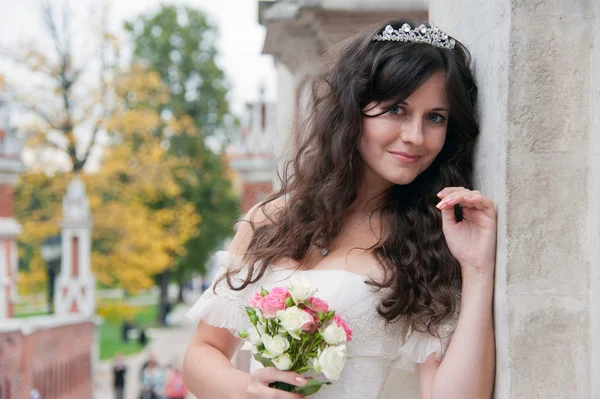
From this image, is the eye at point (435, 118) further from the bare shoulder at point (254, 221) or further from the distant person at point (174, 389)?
the distant person at point (174, 389)

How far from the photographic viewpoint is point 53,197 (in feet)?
53.3

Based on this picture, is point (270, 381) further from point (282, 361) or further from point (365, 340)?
point (365, 340)

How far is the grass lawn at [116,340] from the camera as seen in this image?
73.3 ft

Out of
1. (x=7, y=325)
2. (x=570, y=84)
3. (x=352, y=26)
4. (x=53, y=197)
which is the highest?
(x=352, y=26)

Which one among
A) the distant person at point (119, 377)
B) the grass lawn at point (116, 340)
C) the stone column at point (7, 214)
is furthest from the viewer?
the grass lawn at point (116, 340)

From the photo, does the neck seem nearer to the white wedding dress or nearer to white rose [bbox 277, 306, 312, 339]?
the white wedding dress

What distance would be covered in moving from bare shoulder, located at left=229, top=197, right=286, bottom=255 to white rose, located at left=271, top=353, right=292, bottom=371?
577mm

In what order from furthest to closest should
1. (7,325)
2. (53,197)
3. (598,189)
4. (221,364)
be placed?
(53,197)
(7,325)
(221,364)
(598,189)

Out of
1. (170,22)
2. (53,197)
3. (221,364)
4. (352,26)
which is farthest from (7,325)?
(170,22)

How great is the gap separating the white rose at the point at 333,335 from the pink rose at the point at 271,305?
0.13 m

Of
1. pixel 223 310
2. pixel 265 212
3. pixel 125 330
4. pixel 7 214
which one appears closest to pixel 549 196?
pixel 265 212

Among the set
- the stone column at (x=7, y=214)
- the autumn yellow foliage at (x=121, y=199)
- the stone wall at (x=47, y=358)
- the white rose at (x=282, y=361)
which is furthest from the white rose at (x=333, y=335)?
the autumn yellow foliage at (x=121, y=199)

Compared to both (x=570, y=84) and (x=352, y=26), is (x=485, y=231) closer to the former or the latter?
(x=570, y=84)

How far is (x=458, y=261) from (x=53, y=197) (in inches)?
605
